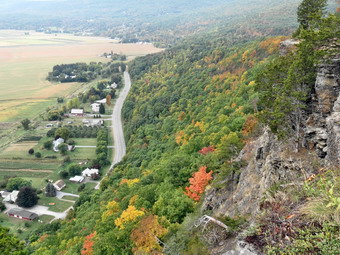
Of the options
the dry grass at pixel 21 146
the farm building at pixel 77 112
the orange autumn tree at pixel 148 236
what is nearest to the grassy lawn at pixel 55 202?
the dry grass at pixel 21 146

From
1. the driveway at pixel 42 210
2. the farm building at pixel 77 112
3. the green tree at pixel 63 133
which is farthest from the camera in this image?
the farm building at pixel 77 112

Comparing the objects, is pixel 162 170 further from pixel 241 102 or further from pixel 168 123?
pixel 168 123

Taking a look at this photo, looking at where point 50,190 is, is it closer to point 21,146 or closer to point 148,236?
point 21,146

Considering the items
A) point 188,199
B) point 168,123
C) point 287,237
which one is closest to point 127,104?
point 168,123

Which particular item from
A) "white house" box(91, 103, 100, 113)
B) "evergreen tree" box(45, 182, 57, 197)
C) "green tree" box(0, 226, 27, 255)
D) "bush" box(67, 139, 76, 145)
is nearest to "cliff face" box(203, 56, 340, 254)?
"green tree" box(0, 226, 27, 255)

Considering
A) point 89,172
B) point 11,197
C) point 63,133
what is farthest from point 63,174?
point 63,133

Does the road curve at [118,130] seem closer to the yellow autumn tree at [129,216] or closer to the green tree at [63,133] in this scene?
the green tree at [63,133]
